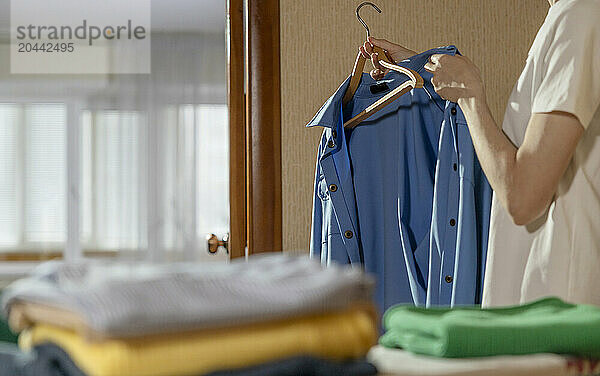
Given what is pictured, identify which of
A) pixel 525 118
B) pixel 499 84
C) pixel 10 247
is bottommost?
pixel 10 247

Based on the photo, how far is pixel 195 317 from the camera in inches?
16.1

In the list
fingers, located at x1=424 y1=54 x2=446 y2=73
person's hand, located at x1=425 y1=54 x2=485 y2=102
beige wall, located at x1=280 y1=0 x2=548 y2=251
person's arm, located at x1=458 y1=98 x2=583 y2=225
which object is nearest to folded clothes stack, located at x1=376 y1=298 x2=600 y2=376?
person's arm, located at x1=458 y1=98 x2=583 y2=225

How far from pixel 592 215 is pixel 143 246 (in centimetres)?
210

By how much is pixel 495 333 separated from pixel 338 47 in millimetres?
1421

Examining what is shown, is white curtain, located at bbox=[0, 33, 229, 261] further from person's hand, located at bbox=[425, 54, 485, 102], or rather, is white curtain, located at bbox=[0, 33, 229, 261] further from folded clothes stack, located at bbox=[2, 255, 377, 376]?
folded clothes stack, located at bbox=[2, 255, 377, 376]

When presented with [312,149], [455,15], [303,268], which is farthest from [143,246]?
[303,268]

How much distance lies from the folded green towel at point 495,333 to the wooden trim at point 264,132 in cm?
127

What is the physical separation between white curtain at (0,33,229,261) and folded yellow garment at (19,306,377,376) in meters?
1.63

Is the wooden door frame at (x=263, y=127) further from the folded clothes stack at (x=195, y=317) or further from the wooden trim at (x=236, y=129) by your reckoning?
the folded clothes stack at (x=195, y=317)

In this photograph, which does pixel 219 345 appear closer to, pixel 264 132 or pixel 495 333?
pixel 495 333

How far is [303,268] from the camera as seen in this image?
48 centimetres

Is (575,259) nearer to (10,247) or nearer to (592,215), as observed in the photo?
(592,215)

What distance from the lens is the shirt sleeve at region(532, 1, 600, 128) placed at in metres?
0.85

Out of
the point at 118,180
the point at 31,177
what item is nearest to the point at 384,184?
the point at 118,180
